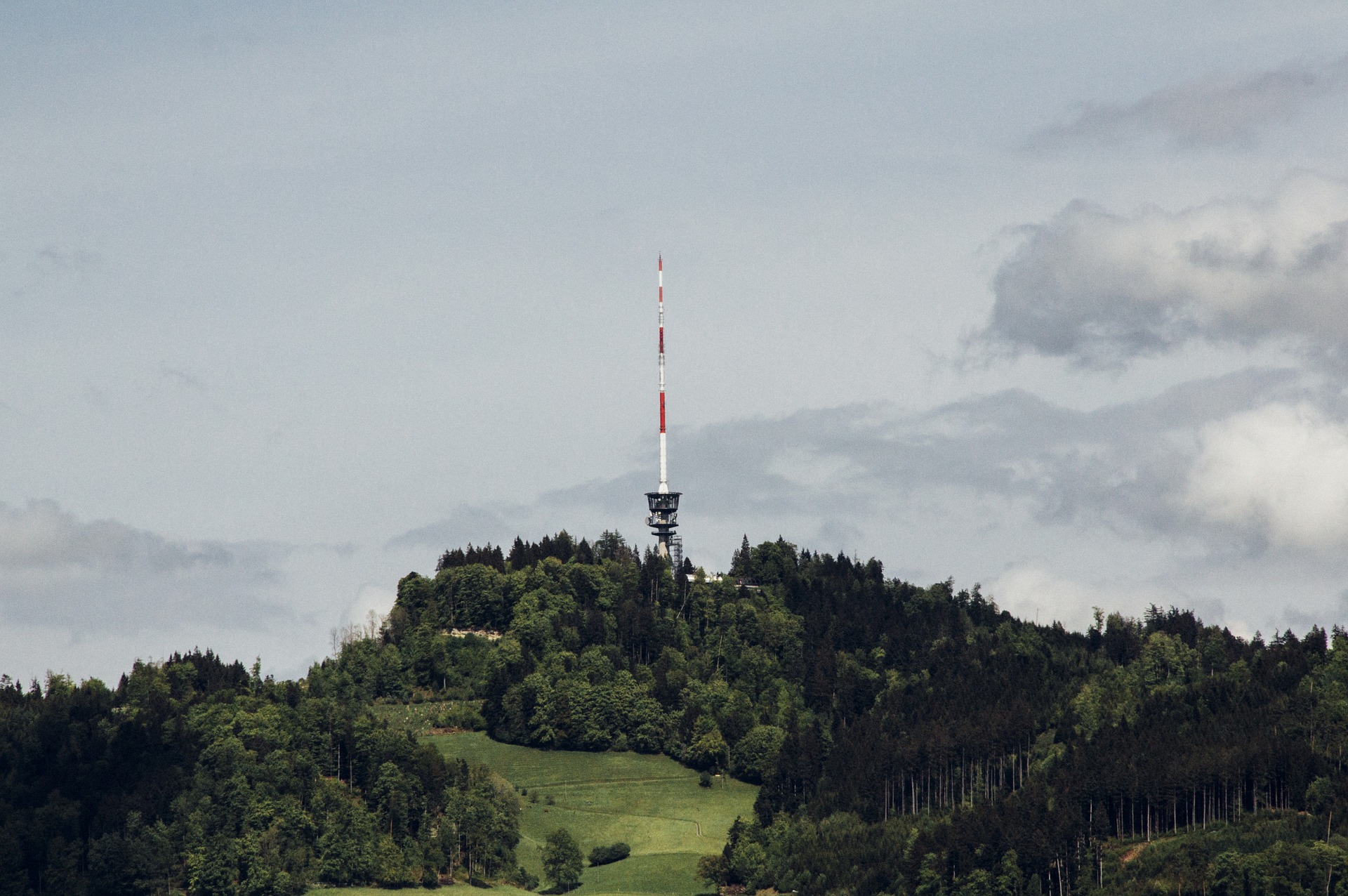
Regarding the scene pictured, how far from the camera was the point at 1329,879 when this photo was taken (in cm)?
19500

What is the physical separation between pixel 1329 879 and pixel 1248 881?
751 centimetres

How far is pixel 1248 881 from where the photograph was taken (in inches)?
7721
